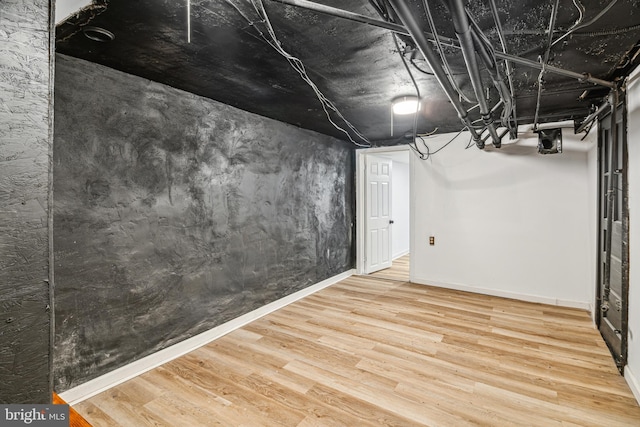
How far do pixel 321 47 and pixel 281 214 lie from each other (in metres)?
2.10

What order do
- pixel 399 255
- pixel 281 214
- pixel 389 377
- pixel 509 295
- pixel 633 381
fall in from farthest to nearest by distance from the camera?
pixel 399 255, pixel 509 295, pixel 281 214, pixel 389 377, pixel 633 381

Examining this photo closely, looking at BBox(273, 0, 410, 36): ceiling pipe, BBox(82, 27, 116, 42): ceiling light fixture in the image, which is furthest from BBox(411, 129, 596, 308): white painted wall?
BBox(82, 27, 116, 42): ceiling light fixture

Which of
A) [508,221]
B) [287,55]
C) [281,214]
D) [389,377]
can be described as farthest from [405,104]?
[389,377]

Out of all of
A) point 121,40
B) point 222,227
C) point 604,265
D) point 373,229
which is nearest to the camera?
point 121,40

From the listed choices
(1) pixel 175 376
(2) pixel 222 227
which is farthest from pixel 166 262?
(1) pixel 175 376

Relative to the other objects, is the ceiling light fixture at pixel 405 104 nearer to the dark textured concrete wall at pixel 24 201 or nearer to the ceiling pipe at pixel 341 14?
the ceiling pipe at pixel 341 14

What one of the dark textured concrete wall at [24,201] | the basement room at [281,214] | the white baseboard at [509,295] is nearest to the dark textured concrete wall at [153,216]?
the basement room at [281,214]

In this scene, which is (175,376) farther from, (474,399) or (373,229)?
(373,229)

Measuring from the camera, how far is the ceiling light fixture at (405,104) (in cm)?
271

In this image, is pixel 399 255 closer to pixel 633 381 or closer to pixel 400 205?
pixel 400 205

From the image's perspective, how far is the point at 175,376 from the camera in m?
2.13

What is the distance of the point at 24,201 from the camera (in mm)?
768

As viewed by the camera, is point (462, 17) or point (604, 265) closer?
point (462, 17)

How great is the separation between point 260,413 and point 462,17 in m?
2.26
